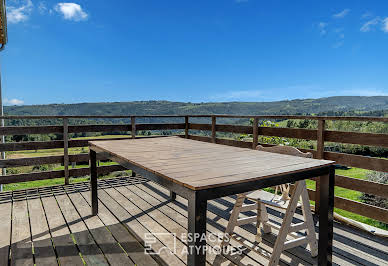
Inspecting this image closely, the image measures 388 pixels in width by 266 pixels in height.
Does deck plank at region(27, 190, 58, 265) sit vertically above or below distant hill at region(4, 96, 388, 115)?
below

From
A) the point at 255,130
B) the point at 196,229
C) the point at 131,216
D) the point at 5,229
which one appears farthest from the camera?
the point at 255,130

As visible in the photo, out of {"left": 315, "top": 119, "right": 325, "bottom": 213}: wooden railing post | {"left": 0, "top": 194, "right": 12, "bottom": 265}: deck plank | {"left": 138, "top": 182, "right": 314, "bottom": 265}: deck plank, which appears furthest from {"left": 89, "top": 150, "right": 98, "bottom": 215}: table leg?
{"left": 315, "top": 119, "right": 325, "bottom": 213}: wooden railing post

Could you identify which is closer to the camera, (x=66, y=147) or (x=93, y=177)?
(x=93, y=177)

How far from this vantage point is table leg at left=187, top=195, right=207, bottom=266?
1.07 meters

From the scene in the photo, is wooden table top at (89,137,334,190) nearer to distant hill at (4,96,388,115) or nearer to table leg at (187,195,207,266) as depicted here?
table leg at (187,195,207,266)

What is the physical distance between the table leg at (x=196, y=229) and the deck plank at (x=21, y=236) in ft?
4.96

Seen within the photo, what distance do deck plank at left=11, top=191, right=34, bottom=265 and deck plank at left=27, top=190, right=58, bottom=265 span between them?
0.04m

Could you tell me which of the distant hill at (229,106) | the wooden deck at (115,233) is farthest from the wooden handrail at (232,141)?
the distant hill at (229,106)

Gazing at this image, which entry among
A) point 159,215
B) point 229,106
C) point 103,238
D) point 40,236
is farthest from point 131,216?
point 229,106

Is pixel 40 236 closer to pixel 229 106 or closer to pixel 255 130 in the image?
pixel 255 130

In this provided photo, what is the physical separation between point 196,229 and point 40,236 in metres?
2.00

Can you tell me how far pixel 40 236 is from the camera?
2.38m

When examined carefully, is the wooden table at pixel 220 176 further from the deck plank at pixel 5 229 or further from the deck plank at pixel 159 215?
the deck plank at pixel 5 229

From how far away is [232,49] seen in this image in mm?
29594
